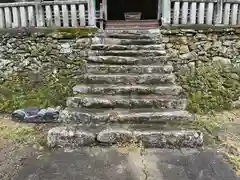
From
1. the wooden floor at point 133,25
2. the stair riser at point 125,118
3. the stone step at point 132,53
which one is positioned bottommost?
the stair riser at point 125,118

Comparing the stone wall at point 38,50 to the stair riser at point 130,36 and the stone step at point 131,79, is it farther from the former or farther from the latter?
the stone step at point 131,79

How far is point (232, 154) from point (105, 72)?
216 cm

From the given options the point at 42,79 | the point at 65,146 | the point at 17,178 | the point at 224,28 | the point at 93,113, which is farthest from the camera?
the point at 42,79

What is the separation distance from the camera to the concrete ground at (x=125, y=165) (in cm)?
259

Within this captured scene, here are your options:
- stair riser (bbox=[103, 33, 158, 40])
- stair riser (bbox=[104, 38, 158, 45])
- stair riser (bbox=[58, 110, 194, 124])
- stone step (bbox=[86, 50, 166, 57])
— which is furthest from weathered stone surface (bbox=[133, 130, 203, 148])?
stair riser (bbox=[103, 33, 158, 40])

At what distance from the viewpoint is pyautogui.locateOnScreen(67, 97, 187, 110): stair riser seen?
143 inches

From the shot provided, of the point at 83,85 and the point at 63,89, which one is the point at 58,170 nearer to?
the point at 83,85

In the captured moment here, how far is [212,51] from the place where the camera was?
5617 mm

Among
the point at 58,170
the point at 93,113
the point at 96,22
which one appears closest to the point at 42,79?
the point at 96,22

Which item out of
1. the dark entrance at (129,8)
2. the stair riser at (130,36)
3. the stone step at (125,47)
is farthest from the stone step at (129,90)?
the dark entrance at (129,8)

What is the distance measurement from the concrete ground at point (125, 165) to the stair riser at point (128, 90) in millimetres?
995

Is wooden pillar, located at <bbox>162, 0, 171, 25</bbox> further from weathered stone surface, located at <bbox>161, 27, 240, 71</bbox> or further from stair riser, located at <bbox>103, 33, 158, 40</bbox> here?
stair riser, located at <bbox>103, 33, 158, 40</bbox>

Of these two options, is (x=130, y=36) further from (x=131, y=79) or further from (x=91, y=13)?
(x=131, y=79)

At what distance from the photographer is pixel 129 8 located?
9461 millimetres
